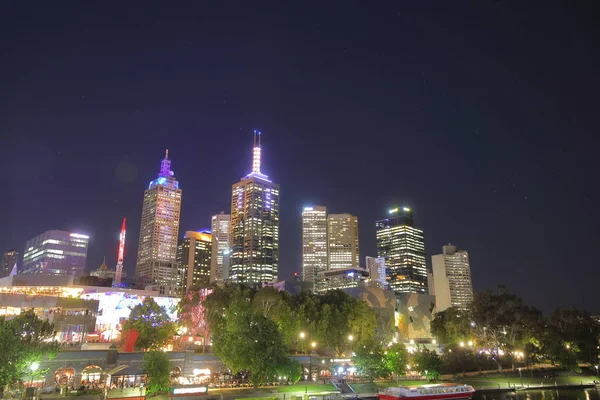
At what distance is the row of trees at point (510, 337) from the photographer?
92.2 metres

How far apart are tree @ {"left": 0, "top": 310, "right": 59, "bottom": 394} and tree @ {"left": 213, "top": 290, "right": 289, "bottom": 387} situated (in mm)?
20502

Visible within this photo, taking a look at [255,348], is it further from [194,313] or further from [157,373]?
[194,313]

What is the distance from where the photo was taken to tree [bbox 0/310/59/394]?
45.8 meters

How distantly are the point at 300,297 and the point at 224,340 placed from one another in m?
40.7

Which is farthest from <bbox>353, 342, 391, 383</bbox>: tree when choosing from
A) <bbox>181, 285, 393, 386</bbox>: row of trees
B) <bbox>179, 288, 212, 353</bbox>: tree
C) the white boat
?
<bbox>179, 288, 212, 353</bbox>: tree

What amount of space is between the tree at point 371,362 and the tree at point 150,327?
30486 millimetres

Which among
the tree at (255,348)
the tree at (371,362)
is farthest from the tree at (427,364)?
the tree at (255,348)

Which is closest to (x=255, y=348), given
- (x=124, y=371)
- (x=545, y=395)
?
(x=124, y=371)

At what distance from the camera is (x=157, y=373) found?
53000 mm

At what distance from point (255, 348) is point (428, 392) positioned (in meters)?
24.8

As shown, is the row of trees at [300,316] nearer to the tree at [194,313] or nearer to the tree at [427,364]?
the tree at [194,313]

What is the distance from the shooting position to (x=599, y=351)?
10281 centimetres

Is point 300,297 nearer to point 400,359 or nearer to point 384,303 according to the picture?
point 400,359

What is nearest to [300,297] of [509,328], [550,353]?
[509,328]
